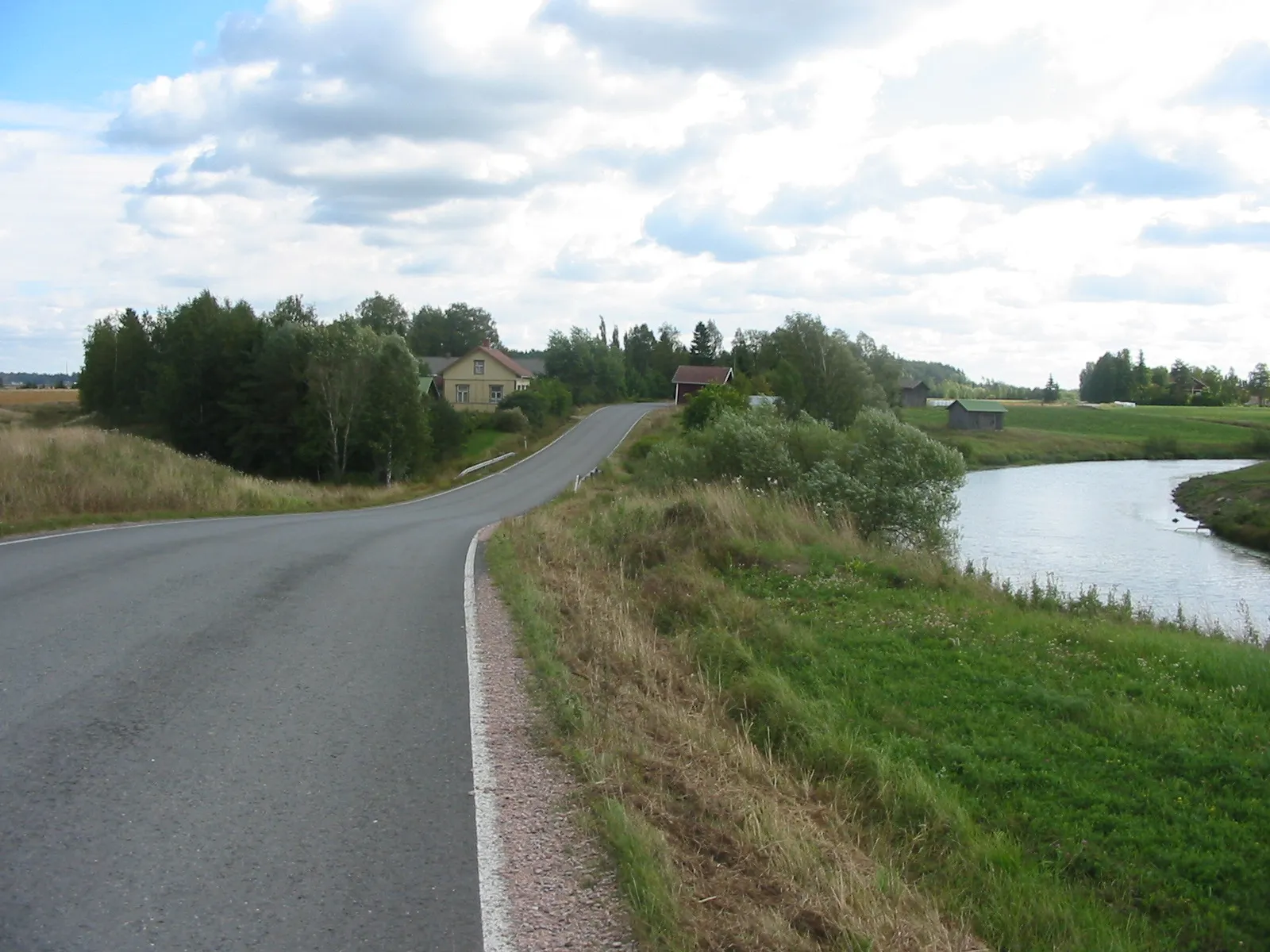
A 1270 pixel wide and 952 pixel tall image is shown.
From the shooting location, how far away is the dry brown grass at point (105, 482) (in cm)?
2022

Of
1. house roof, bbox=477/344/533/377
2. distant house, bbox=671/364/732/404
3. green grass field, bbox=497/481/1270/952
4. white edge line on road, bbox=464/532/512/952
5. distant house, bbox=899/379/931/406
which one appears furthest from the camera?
distant house, bbox=899/379/931/406

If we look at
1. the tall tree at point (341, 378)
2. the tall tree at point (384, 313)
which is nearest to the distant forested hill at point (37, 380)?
the tall tree at point (384, 313)

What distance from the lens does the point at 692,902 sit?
15.8 feet

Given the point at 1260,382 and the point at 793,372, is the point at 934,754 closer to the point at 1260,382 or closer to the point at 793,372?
the point at 793,372

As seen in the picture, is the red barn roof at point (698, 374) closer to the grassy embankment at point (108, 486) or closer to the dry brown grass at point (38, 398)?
the dry brown grass at point (38, 398)

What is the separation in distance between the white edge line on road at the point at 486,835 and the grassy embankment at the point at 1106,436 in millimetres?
65638

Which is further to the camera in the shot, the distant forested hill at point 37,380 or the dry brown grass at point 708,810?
the distant forested hill at point 37,380

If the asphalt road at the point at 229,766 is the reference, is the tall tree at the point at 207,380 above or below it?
above

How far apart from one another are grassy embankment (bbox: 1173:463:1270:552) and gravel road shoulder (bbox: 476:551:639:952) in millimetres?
34459

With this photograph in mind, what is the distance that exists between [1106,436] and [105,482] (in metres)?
87.3

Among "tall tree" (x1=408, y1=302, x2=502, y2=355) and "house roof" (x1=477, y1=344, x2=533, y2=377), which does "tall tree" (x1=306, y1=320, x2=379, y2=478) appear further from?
"tall tree" (x1=408, y1=302, x2=502, y2=355)

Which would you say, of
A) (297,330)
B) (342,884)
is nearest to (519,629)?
(342,884)

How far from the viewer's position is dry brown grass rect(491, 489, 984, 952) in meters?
4.78

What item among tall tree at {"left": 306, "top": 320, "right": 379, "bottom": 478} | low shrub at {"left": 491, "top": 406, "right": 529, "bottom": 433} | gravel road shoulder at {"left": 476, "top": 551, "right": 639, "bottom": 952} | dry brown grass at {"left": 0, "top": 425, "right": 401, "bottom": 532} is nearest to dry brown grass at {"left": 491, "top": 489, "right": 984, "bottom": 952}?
gravel road shoulder at {"left": 476, "top": 551, "right": 639, "bottom": 952}
